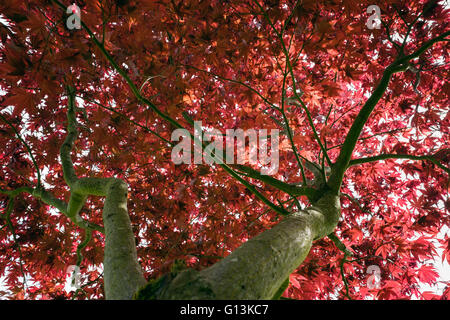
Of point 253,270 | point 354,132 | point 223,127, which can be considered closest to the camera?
point 253,270

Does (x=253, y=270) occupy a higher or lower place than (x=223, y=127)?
lower

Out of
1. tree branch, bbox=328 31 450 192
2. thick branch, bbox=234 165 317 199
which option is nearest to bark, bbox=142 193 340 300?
thick branch, bbox=234 165 317 199

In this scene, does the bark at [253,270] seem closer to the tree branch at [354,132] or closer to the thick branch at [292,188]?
the thick branch at [292,188]

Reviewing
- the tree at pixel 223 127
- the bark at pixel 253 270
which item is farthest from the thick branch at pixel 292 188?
the bark at pixel 253 270

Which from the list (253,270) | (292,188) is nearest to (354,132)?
(292,188)

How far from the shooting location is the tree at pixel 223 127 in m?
1.39

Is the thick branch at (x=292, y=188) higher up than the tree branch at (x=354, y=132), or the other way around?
the tree branch at (x=354, y=132)

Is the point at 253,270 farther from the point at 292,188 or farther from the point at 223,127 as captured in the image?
the point at 223,127

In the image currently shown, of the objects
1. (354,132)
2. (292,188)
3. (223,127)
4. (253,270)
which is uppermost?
(223,127)

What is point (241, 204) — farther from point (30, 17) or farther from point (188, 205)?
point (30, 17)

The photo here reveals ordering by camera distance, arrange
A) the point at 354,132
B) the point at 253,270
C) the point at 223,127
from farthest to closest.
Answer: the point at 223,127 < the point at 354,132 < the point at 253,270

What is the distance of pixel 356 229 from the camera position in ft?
9.50

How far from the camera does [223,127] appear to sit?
10.5ft

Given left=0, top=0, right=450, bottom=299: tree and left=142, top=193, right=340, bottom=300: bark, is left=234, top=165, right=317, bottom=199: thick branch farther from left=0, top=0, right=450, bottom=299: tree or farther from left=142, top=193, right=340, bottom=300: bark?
left=142, top=193, right=340, bottom=300: bark
